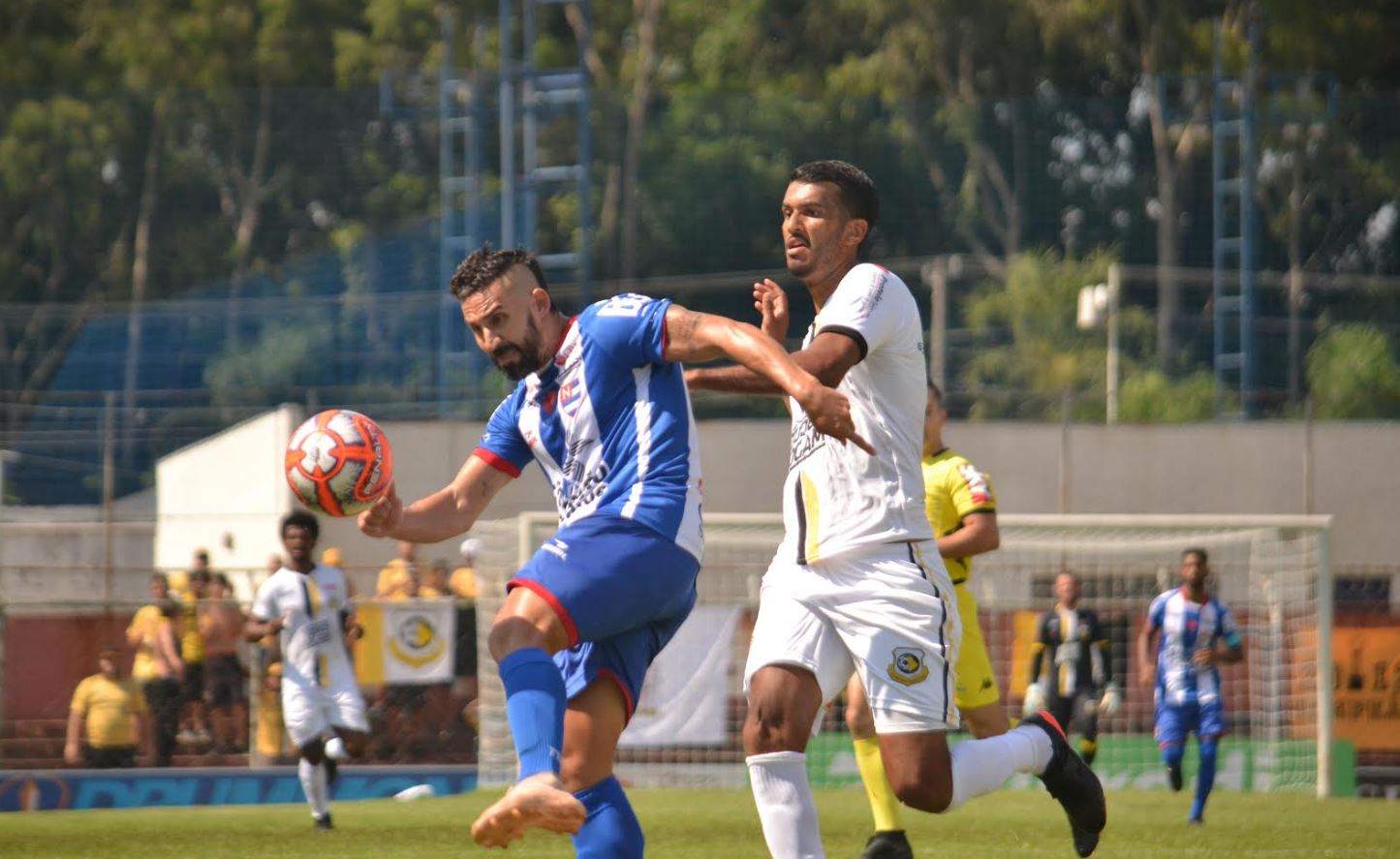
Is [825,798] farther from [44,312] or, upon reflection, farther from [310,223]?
[310,223]

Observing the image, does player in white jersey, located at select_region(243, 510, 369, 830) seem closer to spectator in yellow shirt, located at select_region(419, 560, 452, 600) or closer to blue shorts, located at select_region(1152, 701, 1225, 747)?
spectator in yellow shirt, located at select_region(419, 560, 452, 600)

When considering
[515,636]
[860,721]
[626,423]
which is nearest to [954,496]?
[860,721]

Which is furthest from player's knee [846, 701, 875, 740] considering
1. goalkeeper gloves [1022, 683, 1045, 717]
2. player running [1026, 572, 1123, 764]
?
player running [1026, 572, 1123, 764]

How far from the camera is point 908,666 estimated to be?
6.43 meters

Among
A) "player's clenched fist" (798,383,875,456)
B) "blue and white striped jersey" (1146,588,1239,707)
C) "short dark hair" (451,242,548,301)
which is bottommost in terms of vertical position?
"blue and white striped jersey" (1146,588,1239,707)

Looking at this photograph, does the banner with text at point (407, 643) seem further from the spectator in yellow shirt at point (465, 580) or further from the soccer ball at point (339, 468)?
the soccer ball at point (339, 468)

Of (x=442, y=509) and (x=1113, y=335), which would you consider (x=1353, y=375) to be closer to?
(x=1113, y=335)

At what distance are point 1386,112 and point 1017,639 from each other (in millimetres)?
14497

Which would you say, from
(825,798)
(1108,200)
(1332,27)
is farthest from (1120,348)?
(825,798)

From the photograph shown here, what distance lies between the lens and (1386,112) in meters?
29.3

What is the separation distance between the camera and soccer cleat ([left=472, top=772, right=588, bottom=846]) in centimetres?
Answer: 531

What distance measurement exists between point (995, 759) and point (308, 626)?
7.53m

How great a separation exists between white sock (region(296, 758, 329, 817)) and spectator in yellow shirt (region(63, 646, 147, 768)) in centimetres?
434

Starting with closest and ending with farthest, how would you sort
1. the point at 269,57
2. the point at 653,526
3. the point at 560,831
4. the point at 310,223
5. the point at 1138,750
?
the point at 560,831, the point at 653,526, the point at 1138,750, the point at 310,223, the point at 269,57
